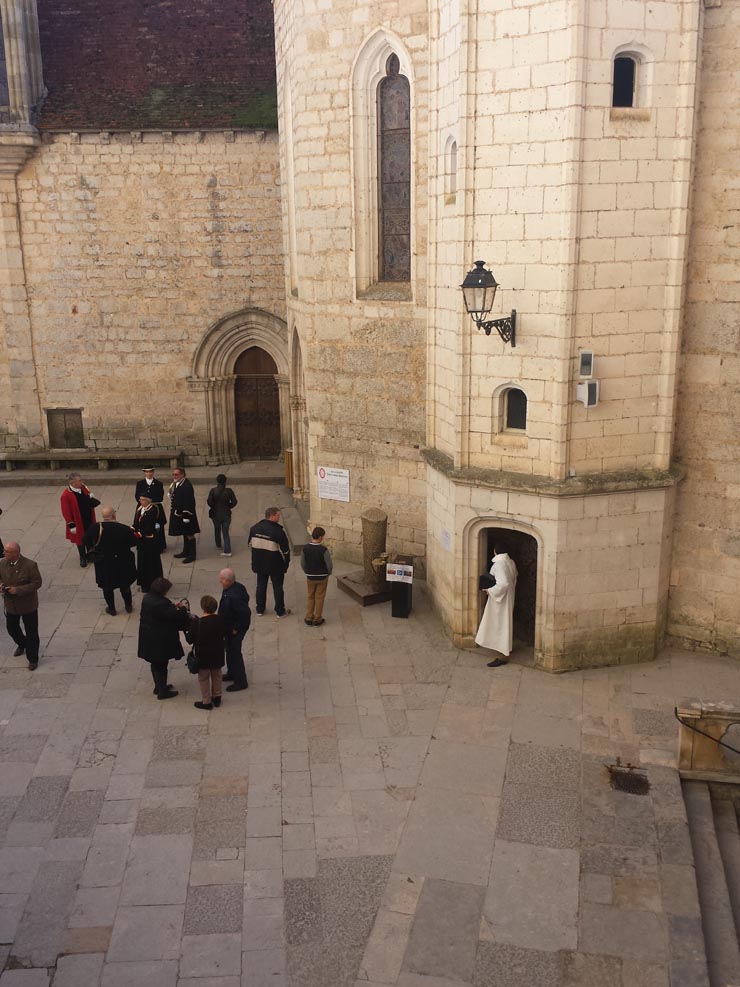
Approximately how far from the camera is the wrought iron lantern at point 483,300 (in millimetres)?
9570

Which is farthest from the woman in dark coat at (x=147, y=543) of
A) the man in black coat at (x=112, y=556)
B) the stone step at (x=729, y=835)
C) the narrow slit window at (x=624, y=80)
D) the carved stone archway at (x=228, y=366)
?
the narrow slit window at (x=624, y=80)

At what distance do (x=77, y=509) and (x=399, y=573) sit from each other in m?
4.79

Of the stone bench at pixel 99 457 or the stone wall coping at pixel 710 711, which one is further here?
the stone bench at pixel 99 457

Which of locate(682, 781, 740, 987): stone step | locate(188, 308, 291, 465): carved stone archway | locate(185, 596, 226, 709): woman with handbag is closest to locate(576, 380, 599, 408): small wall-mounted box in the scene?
locate(682, 781, 740, 987): stone step

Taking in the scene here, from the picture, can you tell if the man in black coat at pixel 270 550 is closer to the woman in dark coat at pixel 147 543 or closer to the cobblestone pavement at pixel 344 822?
the cobblestone pavement at pixel 344 822

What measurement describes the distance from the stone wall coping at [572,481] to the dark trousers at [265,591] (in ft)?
8.92

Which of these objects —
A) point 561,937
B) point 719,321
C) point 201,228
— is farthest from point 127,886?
point 201,228

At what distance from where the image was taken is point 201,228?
17750 millimetres

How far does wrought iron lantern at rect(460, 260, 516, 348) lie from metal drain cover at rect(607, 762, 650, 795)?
4.46m

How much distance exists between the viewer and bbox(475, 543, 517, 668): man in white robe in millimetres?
10594

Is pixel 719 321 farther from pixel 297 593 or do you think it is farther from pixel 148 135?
pixel 148 135

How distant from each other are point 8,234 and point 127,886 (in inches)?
555

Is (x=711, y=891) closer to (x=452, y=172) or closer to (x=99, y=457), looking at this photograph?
(x=452, y=172)

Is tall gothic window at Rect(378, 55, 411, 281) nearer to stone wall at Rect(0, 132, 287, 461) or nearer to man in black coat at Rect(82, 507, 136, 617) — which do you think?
man in black coat at Rect(82, 507, 136, 617)
